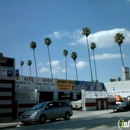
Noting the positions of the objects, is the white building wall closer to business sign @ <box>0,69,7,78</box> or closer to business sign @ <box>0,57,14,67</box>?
business sign @ <box>0,57,14,67</box>

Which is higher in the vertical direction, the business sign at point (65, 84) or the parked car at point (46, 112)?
the business sign at point (65, 84)

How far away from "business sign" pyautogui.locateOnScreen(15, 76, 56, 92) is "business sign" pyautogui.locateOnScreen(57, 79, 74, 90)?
1425 millimetres

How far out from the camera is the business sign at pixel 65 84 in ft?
166

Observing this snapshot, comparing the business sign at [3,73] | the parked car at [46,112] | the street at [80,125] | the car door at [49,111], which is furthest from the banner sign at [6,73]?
the street at [80,125]

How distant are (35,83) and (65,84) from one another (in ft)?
25.7

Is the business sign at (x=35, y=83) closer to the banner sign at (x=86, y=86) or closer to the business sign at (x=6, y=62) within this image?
the banner sign at (x=86, y=86)

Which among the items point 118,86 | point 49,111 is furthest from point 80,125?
point 118,86

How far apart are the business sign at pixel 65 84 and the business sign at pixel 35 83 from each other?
143cm

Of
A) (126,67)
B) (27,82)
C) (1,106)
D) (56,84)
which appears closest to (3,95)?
(1,106)

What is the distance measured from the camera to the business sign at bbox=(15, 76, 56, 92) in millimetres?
44156

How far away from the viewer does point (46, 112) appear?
68.1 ft

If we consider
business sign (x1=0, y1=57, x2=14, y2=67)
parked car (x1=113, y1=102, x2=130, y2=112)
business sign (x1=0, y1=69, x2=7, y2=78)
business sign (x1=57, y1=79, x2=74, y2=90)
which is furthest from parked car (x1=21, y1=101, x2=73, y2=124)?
business sign (x1=57, y1=79, x2=74, y2=90)

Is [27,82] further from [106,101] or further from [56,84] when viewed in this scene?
[106,101]

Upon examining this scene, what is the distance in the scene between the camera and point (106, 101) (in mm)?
41156
